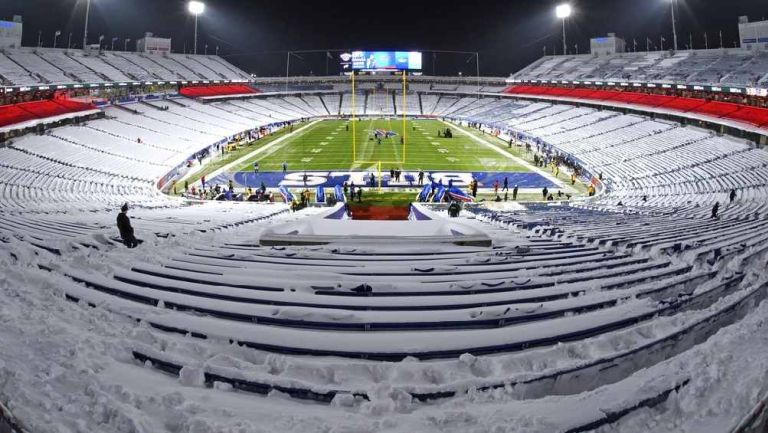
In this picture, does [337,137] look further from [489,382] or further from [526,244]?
[489,382]

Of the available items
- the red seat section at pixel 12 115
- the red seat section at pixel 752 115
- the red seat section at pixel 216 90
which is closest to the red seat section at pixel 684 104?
the red seat section at pixel 752 115

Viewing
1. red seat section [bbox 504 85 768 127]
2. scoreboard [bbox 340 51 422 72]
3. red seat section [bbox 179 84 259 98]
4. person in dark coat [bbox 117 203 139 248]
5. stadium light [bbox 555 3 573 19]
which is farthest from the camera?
scoreboard [bbox 340 51 422 72]

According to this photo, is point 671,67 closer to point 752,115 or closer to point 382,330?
point 752,115

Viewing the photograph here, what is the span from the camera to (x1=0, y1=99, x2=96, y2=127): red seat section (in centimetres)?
2509

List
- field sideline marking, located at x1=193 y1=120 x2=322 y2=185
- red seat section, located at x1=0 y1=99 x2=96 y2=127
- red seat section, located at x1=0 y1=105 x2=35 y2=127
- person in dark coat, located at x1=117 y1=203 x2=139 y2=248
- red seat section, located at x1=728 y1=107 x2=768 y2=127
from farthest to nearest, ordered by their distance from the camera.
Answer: field sideline marking, located at x1=193 y1=120 x2=322 y2=185 < red seat section, located at x1=0 y1=99 x2=96 y2=127 < red seat section, located at x1=0 y1=105 x2=35 y2=127 < red seat section, located at x1=728 y1=107 x2=768 y2=127 < person in dark coat, located at x1=117 y1=203 x2=139 y2=248

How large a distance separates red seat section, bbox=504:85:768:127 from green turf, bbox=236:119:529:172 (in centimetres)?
1141

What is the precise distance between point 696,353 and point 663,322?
1.58 feet

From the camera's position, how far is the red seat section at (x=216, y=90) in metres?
48.4

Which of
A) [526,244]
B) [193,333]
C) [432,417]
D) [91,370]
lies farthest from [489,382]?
[526,244]

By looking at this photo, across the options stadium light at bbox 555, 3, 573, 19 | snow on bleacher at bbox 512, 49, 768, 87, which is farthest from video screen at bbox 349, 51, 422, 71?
stadium light at bbox 555, 3, 573, 19

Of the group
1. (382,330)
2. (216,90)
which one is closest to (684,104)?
(382,330)

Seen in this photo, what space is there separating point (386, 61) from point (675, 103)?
108 feet

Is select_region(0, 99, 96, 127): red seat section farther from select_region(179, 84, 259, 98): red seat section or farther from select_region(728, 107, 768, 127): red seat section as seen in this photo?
select_region(728, 107, 768, 127): red seat section

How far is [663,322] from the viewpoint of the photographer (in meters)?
3.31
